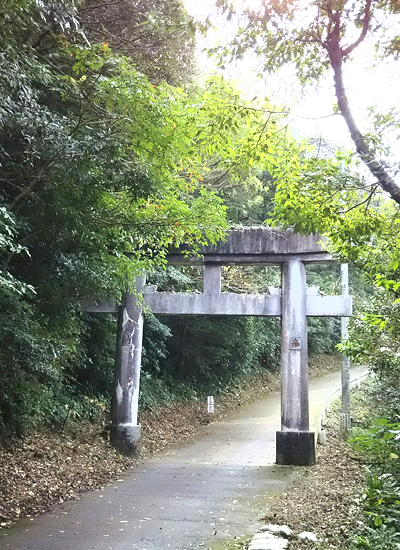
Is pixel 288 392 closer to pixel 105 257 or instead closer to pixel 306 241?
pixel 306 241

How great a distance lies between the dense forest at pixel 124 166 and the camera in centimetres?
362

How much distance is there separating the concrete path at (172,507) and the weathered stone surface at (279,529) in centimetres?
23

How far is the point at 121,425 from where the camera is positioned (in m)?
9.46

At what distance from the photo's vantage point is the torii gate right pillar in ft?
29.5

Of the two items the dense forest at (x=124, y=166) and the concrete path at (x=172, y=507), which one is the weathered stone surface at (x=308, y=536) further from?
the dense forest at (x=124, y=166)

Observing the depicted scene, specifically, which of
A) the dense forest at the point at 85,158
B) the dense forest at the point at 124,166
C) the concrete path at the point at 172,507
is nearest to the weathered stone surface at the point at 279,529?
the concrete path at the point at 172,507

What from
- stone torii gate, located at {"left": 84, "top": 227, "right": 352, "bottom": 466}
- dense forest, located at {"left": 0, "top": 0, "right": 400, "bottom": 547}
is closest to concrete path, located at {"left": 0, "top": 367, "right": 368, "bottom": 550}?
stone torii gate, located at {"left": 84, "top": 227, "right": 352, "bottom": 466}

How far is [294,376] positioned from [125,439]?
3.55m

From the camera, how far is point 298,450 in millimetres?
8984

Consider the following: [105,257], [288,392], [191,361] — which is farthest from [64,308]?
[191,361]

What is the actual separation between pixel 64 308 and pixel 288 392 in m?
4.61

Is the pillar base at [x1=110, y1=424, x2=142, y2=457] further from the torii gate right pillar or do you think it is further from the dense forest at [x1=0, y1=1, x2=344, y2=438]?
the torii gate right pillar

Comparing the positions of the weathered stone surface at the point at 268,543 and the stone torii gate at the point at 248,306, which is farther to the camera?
the stone torii gate at the point at 248,306

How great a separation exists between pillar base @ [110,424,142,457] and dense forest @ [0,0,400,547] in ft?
2.87
